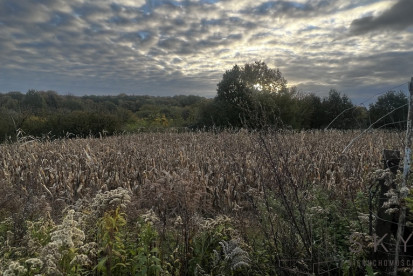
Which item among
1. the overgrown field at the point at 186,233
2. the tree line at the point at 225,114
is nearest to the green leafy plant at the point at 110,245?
the overgrown field at the point at 186,233

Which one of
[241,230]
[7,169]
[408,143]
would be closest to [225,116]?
[7,169]

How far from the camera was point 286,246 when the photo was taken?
12.4ft

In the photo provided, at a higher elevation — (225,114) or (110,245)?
(225,114)

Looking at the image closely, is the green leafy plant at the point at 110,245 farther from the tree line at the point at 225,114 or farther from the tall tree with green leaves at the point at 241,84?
the tall tree with green leaves at the point at 241,84

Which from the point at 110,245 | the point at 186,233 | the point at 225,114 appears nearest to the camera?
the point at 110,245

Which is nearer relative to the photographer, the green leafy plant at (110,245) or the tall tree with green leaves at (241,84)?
the green leafy plant at (110,245)

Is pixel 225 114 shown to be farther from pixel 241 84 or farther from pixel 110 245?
pixel 110 245

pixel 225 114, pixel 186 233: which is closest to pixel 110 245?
pixel 186 233

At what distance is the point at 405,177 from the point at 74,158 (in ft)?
32.9

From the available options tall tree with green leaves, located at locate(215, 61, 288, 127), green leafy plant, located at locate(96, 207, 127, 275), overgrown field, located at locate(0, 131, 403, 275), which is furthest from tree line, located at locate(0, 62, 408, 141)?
green leafy plant, located at locate(96, 207, 127, 275)

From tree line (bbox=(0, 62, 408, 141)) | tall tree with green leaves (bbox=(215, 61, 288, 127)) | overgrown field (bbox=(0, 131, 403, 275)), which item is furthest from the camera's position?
tall tree with green leaves (bbox=(215, 61, 288, 127))

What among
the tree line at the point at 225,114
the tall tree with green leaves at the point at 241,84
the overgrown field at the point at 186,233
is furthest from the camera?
the tall tree with green leaves at the point at 241,84

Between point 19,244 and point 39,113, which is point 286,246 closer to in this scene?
point 19,244

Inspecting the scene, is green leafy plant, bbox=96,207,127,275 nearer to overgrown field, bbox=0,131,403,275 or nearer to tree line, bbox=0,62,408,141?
overgrown field, bbox=0,131,403,275
